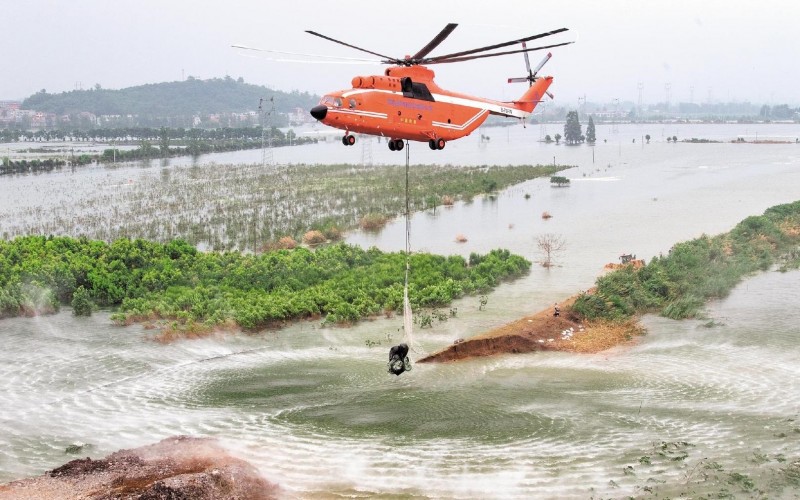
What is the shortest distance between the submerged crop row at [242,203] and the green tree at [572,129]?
67953 millimetres

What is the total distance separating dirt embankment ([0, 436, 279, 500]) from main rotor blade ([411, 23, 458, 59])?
9343mm

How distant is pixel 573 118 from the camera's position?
485 feet

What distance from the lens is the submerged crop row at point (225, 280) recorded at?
1025 inches

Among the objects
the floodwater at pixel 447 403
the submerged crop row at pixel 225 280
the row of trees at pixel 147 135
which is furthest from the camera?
the row of trees at pixel 147 135

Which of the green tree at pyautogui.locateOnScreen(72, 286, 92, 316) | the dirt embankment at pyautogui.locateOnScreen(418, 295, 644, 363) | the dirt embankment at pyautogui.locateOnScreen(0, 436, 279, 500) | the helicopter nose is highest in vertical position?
the helicopter nose

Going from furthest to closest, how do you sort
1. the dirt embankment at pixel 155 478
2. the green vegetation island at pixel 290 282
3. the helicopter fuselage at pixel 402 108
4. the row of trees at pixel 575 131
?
the row of trees at pixel 575 131 < the green vegetation island at pixel 290 282 < the helicopter fuselage at pixel 402 108 < the dirt embankment at pixel 155 478

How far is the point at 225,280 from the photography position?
29.0 metres

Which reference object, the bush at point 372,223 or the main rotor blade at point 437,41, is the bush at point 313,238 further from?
the main rotor blade at point 437,41

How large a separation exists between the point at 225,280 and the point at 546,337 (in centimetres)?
1274

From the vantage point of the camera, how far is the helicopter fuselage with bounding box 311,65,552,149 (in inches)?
635

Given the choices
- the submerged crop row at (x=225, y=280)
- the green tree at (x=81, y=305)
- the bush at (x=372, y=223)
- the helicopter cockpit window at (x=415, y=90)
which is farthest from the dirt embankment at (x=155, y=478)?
the bush at (x=372, y=223)

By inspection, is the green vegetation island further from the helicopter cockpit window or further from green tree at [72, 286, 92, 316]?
the helicopter cockpit window

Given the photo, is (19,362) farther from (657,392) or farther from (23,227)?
(23,227)

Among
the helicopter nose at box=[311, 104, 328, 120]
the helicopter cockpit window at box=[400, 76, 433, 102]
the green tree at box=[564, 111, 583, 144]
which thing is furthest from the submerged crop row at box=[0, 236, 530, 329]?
the green tree at box=[564, 111, 583, 144]
